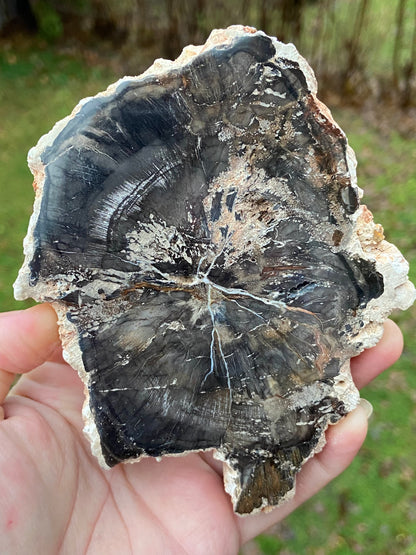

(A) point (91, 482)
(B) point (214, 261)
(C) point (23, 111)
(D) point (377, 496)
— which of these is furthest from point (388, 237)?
(C) point (23, 111)

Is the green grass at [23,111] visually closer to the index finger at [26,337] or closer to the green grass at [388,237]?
the green grass at [388,237]

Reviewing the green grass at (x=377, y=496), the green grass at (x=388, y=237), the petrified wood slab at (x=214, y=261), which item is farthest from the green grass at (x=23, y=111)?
the green grass at (x=377, y=496)

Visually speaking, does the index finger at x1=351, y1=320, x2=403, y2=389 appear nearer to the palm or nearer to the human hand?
the human hand

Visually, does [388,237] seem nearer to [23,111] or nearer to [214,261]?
[214,261]

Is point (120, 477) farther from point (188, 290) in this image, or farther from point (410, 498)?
point (410, 498)

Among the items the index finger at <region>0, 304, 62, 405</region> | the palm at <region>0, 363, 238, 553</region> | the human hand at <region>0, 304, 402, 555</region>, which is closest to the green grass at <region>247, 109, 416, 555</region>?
the human hand at <region>0, 304, 402, 555</region>

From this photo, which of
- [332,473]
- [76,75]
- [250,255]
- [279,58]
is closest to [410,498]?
[332,473]
